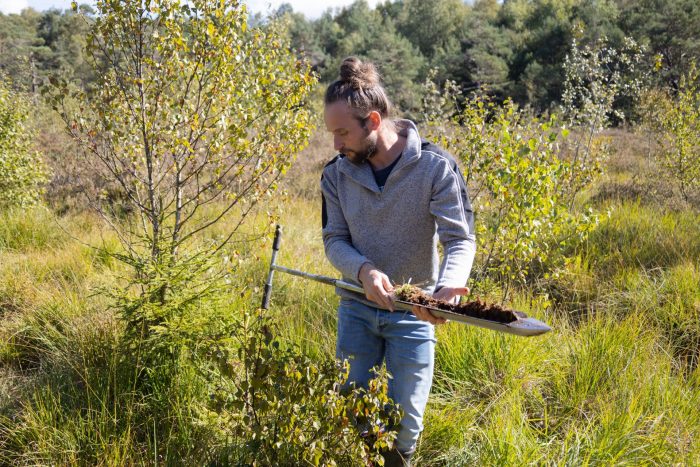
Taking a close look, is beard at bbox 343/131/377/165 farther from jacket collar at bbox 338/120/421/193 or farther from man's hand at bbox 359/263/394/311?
man's hand at bbox 359/263/394/311

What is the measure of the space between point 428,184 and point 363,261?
1.37ft

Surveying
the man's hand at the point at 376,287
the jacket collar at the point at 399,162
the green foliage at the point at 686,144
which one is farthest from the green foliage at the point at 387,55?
the man's hand at the point at 376,287

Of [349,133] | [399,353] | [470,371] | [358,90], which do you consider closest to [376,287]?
[399,353]

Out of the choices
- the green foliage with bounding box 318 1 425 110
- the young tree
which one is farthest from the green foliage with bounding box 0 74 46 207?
the green foliage with bounding box 318 1 425 110

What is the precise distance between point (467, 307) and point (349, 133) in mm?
924

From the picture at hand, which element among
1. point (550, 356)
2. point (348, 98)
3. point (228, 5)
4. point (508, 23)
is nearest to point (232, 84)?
point (228, 5)

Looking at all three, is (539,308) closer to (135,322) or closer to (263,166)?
(263,166)

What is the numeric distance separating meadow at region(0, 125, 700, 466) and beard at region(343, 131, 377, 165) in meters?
0.70

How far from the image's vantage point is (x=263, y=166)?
3.85 m

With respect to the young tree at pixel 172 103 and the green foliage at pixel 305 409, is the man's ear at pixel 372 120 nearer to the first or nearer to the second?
the green foliage at pixel 305 409

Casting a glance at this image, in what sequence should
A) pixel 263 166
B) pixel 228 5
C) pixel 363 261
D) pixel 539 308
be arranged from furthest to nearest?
pixel 539 308 < pixel 263 166 < pixel 228 5 < pixel 363 261

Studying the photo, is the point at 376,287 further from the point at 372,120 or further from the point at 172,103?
the point at 172,103

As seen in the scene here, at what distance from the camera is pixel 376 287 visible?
1989mm

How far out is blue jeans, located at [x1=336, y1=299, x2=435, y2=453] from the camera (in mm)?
2205
